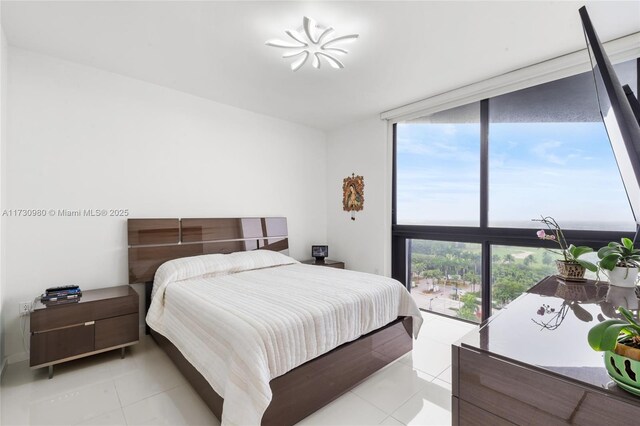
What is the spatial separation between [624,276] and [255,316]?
2.12 m

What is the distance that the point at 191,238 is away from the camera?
3.48 metres

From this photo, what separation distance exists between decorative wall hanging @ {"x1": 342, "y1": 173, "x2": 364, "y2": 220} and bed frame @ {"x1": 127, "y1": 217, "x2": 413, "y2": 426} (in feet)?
3.65

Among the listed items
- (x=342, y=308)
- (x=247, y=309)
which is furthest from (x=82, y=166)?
(x=342, y=308)

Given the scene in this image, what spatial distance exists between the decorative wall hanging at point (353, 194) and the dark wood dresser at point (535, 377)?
11.5ft

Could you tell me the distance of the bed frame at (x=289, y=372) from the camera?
1796mm

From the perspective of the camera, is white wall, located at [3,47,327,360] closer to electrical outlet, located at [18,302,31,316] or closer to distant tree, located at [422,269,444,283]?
electrical outlet, located at [18,302,31,316]

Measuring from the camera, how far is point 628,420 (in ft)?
2.02

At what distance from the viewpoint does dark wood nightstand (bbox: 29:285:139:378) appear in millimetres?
2281

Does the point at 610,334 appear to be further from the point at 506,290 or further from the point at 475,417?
the point at 506,290

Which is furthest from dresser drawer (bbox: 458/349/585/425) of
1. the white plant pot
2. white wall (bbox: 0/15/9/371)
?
white wall (bbox: 0/15/9/371)

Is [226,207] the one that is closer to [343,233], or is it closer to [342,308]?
[343,233]

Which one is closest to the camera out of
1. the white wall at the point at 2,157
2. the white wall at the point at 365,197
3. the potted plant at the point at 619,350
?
the potted plant at the point at 619,350

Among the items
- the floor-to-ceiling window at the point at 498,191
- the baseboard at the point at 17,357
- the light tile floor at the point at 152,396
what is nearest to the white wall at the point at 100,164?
the baseboard at the point at 17,357

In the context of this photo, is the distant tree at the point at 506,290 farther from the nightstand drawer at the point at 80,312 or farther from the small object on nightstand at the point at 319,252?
the nightstand drawer at the point at 80,312
